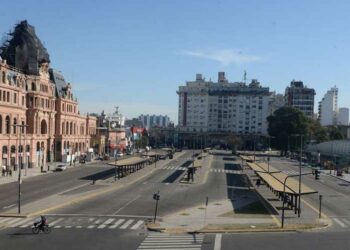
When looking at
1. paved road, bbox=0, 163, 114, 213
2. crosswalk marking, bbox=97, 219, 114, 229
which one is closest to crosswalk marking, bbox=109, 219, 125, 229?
crosswalk marking, bbox=97, 219, 114, 229

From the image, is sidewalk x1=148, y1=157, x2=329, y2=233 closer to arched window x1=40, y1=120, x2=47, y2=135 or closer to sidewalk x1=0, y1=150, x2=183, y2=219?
sidewalk x1=0, y1=150, x2=183, y2=219

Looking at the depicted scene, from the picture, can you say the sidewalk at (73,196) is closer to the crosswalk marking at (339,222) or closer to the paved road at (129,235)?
the paved road at (129,235)

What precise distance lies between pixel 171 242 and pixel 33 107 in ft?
264

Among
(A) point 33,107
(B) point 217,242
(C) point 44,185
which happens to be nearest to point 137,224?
(B) point 217,242

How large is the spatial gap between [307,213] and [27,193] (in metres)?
34.3

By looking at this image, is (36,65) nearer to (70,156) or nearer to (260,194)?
(70,156)

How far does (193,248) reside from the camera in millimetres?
38250

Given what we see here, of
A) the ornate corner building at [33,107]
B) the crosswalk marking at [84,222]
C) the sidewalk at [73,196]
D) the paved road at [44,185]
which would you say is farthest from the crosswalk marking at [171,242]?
the ornate corner building at [33,107]

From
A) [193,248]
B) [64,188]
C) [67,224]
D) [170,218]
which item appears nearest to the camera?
[193,248]

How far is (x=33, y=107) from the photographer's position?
374 ft

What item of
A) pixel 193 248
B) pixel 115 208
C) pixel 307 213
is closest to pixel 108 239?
pixel 193 248

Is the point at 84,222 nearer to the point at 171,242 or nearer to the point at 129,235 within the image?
the point at 129,235

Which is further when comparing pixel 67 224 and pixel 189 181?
pixel 189 181

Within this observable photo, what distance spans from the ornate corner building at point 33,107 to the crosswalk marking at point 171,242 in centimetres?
A: 6013
